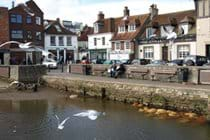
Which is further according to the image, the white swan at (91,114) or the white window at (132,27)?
the white window at (132,27)

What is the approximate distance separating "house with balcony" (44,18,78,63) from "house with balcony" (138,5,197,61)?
17.1 metres

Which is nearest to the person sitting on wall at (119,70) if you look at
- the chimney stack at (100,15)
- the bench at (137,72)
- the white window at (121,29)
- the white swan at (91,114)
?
the bench at (137,72)

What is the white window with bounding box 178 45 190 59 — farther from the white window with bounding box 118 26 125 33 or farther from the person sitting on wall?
the person sitting on wall

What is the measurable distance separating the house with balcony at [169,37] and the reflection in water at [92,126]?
25968mm

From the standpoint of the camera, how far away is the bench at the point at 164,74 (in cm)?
2698

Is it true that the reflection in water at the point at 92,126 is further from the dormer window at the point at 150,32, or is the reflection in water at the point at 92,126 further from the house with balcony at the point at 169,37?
the dormer window at the point at 150,32

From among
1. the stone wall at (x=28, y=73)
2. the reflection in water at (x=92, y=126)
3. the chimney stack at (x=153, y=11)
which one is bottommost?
the reflection in water at (x=92, y=126)

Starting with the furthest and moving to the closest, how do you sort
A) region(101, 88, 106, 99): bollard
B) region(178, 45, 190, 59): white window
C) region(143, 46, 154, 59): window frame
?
region(143, 46, 154, 59): window frame → region(178, 45, 190, 59): white window → region(101, 88, 106, 99): bollard

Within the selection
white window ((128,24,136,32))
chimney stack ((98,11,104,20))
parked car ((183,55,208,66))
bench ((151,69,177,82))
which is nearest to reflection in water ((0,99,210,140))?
bench ((151,69,177,82))

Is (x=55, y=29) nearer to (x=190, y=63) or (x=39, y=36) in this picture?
(x=39, y=36)

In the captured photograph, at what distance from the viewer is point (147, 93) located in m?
24.6

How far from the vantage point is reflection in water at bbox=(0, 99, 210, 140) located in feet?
58.7

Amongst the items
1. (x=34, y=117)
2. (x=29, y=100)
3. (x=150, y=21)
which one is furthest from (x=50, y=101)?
(x=150, y=21)

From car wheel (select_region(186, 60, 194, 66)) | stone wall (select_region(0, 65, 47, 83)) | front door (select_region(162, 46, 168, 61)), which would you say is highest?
front door (select_region(162, 46, 168, 61))
